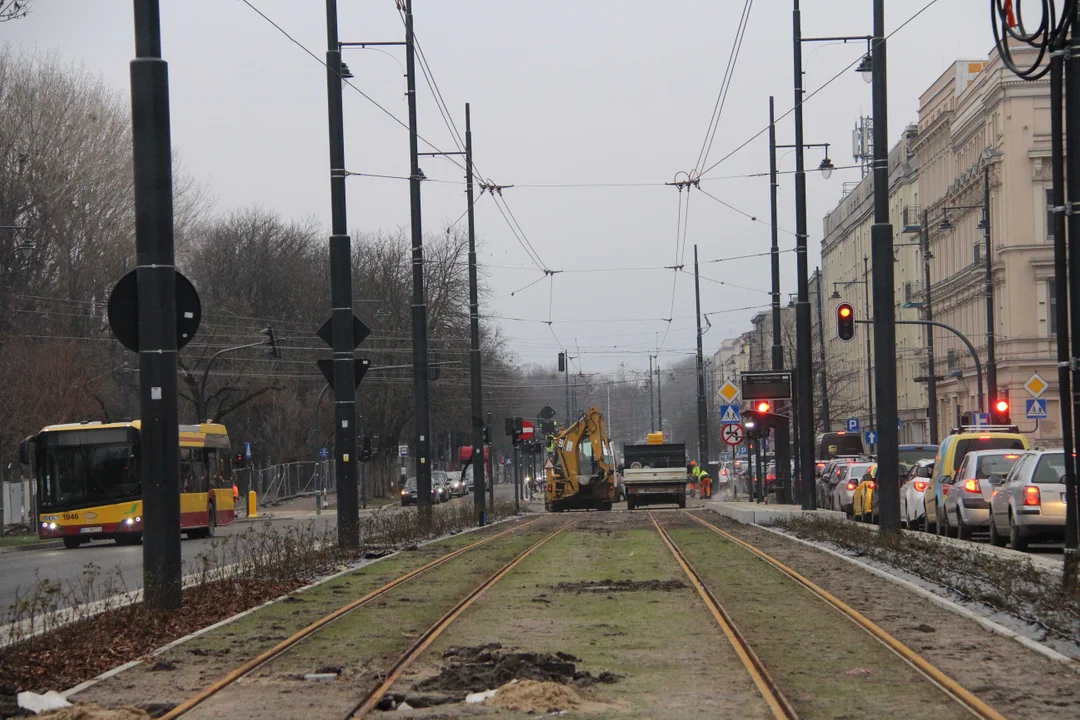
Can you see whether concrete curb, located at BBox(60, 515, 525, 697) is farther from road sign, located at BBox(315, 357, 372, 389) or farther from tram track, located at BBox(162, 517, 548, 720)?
road sign, located at BBox(315, 357, 372, 389)

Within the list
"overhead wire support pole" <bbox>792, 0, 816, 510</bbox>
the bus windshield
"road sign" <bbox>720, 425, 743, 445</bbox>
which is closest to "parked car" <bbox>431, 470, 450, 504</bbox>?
"road sign" <bbox>720, 425, 743, 445</bbox>

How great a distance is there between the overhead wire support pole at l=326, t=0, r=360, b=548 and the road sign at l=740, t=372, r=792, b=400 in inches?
587

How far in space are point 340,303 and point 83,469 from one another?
13.0m

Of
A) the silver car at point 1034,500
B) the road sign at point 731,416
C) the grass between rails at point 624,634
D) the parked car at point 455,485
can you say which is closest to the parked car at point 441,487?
the parked car at point 455,485

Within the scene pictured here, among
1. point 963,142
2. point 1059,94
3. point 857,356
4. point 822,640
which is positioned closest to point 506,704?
point 822,640

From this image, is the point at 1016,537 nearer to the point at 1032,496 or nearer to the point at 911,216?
the point at 1032,496

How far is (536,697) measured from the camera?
Result: 856 cm

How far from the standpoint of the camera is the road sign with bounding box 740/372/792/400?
36125mm

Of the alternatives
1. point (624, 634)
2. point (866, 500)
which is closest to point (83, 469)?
point (866, 500)

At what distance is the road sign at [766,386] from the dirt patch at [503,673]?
26.4 m

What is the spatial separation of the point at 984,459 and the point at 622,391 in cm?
13163

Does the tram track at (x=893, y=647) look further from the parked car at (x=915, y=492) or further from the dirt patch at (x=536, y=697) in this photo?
the parked car at (x=915, y=492)

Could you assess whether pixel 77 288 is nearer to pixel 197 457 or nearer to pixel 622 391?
pixel 197 457

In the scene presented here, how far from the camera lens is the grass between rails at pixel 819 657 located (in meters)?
8.39
